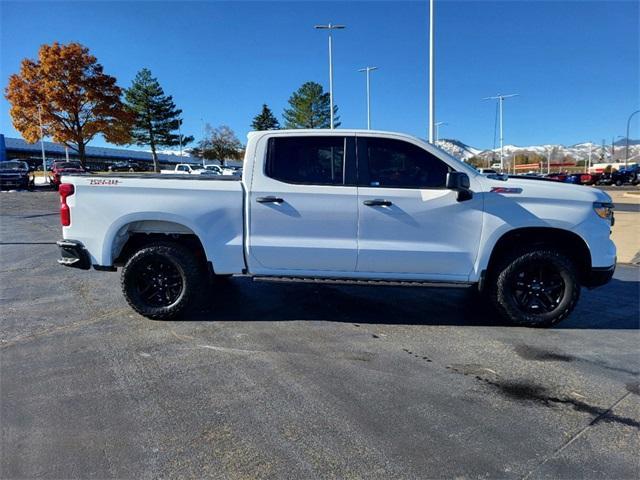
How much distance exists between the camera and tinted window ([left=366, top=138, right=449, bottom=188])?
480cm

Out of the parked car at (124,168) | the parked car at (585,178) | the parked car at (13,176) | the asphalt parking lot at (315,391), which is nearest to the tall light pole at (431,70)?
the asphalt parking lot at (315,391)

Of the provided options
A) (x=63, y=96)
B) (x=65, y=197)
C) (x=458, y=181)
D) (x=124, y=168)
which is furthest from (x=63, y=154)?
(x=458, y=181)

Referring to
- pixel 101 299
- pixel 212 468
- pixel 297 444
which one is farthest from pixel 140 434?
pixel 101 299

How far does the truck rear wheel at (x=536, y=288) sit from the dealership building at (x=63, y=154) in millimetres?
62764

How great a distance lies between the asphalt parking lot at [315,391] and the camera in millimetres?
2691

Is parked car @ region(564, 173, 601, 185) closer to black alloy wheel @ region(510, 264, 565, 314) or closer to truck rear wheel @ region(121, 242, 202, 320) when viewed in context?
black alloy wheel @ region(510, 264, 565, 314)

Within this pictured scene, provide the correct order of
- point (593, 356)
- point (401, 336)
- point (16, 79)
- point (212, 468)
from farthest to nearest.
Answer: point (16, 79)
point (401, 336)
point (593, 356)
point (212, 468)

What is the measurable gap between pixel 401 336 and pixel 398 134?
2075 millimetres

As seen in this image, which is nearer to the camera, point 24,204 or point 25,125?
point 24,204

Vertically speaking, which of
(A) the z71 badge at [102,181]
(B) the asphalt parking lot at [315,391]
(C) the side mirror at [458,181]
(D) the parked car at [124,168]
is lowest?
(B) the asphalt parking lot at [315,391]

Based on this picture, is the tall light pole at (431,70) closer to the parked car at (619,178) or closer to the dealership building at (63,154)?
the parked car at (619,178)

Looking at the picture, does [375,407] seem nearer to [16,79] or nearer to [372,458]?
[372,458]

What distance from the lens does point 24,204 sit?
67.3 feet

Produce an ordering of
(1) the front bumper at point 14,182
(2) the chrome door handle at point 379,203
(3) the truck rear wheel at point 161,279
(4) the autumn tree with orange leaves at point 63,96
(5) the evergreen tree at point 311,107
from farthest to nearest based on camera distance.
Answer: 1. (5) the evergreen tree at point 311,107
2. (4) the autumn tree with orange leaves at point 63,96
3. (1) the front bumper at point 14,182
4. (3) the truck rear wheel at point 161,279
5. (2) the chrome door handle at point 379,203
